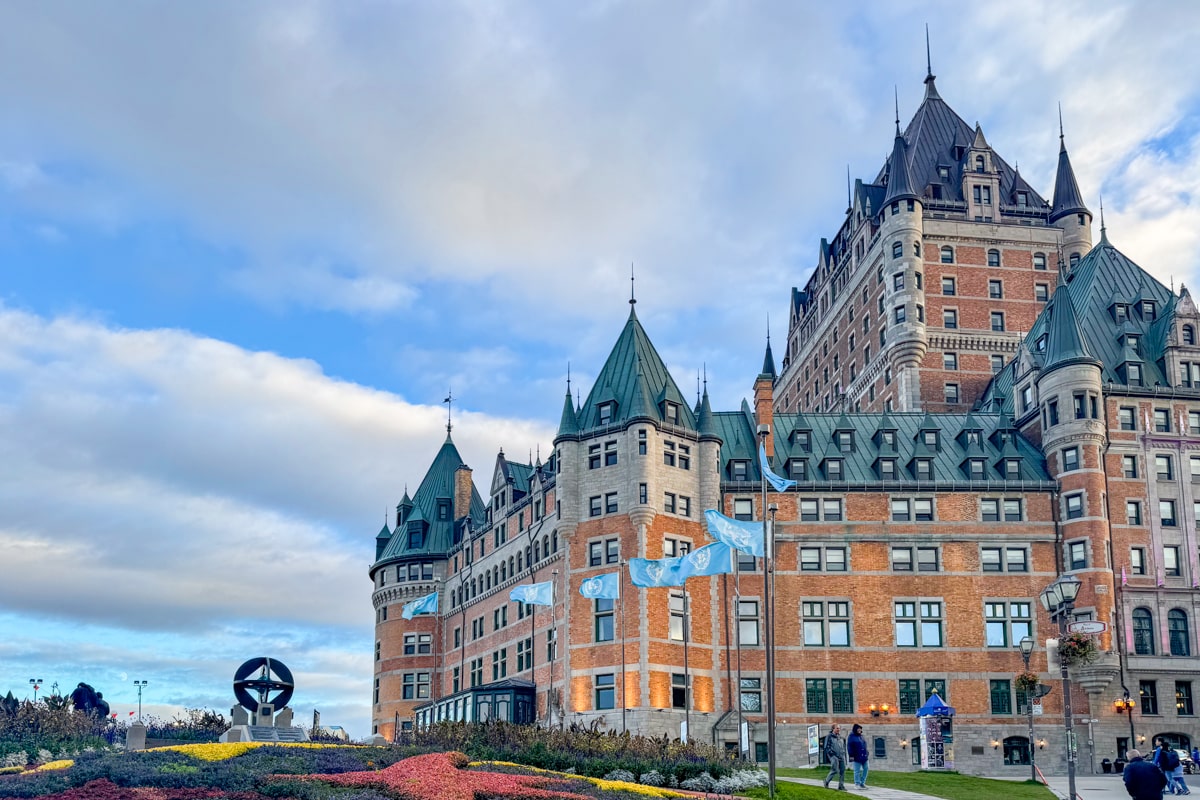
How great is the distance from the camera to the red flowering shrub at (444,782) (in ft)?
107

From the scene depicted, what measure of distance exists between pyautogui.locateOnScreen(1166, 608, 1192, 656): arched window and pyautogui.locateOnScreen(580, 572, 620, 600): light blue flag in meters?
31.5

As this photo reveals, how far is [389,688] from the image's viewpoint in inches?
4102

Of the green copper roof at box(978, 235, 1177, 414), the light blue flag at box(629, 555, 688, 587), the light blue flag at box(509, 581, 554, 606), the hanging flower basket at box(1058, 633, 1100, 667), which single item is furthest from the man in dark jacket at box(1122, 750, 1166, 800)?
the green copper roof at box(978, 235, 1177, 414)

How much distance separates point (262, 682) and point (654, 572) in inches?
845

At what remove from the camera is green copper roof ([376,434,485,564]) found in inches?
4200

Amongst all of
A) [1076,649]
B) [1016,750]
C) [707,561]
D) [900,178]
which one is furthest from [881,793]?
[900,178]

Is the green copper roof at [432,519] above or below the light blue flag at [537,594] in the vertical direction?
above

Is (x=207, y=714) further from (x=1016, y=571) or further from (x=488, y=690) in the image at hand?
(x=1016, y=571)

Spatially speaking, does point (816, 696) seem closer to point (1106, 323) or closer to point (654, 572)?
point (654, 572)

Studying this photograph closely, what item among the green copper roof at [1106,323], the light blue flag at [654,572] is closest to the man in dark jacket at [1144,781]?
the light blue flag at [654,572]

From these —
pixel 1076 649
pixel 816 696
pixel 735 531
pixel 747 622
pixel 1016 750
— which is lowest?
pixel 1016 750

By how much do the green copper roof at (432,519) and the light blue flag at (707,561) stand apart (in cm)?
3720

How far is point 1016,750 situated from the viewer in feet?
253

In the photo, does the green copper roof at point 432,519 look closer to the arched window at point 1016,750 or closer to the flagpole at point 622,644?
the flagpole at point 622,644
